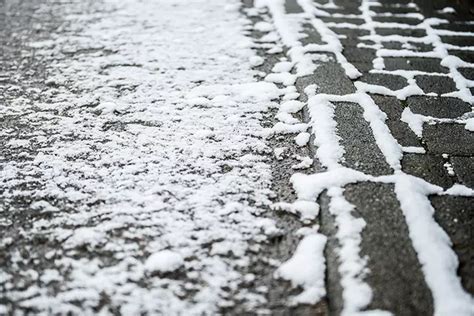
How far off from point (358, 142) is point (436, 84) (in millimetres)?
799

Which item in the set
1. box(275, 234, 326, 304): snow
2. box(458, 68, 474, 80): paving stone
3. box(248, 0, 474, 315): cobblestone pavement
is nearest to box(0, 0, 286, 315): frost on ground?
box(275, 234, 326, 304): snow

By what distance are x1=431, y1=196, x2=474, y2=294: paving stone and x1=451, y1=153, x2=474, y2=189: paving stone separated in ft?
0.35

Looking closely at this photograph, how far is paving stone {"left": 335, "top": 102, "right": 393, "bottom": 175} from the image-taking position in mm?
1565

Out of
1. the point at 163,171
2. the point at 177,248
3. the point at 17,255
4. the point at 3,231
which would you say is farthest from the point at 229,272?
the point at 3,231

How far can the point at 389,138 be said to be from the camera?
174cm

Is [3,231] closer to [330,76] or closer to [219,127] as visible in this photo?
[219,127]

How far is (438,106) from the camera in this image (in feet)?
6.51

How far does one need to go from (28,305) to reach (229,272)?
574 millimetres

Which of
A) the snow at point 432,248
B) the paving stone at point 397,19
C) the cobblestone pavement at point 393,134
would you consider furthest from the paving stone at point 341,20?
the snow at point 432,248

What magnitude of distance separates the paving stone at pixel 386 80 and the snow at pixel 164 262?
149 centimetres

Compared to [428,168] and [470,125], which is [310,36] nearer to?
[470,125]

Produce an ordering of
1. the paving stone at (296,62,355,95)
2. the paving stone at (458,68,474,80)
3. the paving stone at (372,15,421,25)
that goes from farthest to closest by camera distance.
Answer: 1. the paving stone at (372,15,421,25)
2. the paving stone at (458,68,474,80)
3. the paving stone at (296,62,355,95)

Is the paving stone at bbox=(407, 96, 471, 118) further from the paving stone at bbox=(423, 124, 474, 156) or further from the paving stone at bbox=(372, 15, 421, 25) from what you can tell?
the paving stone at bbox=(372, 15, 421, 25)

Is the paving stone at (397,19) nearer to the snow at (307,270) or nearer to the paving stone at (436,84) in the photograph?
the paving stone at (436,84)
